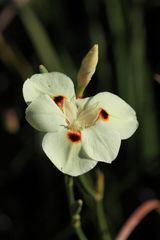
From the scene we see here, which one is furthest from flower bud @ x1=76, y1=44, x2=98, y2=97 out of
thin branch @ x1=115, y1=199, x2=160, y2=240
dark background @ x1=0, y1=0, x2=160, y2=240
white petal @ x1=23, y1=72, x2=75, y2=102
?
dark background @ x1=0, y1=0, x2=160, y2=240

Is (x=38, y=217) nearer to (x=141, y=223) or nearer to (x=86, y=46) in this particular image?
(x=141, y=223)

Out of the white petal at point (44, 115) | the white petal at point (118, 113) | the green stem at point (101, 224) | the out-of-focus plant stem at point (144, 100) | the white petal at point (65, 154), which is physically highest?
the white petal at point (44, 115)

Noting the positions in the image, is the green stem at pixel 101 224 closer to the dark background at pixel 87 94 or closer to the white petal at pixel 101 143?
the white petal at pixel 101 143

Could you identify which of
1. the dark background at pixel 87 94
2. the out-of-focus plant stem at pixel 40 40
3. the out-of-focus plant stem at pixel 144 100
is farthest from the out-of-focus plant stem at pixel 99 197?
the out-of-focus plant stem at pixel 40 40

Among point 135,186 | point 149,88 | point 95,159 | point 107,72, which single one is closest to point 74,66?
point 107,72

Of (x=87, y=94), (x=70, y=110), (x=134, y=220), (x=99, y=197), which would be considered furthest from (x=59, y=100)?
(x=87, y=94)

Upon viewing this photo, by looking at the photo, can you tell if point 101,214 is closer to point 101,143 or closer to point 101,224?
point 101,224
